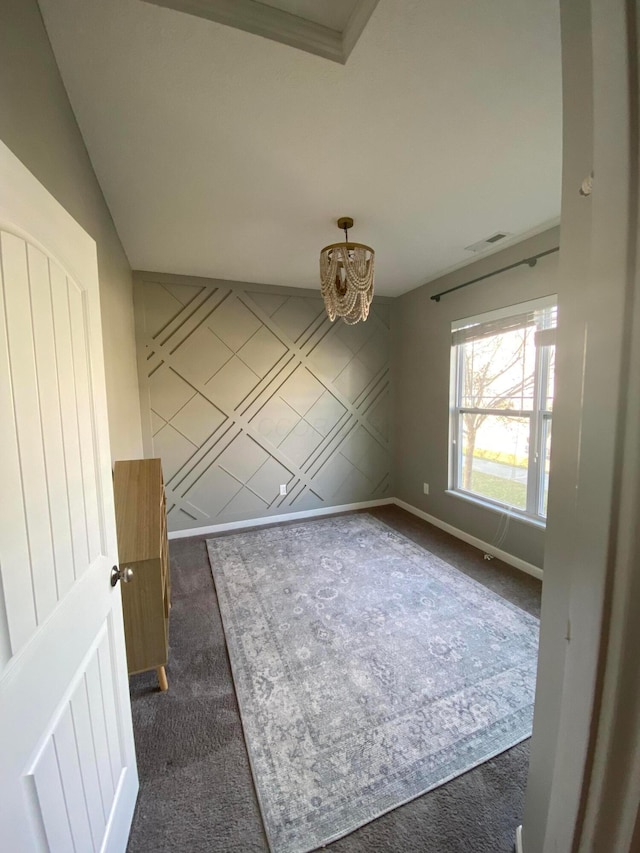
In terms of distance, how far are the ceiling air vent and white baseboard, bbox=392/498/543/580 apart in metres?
2.50

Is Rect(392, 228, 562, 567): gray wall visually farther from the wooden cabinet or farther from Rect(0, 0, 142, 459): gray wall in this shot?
Rect(0, 0, 142, 459): gray wall

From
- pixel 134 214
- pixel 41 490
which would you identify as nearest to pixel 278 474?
pixel 134 214

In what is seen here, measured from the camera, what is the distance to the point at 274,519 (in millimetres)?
3777

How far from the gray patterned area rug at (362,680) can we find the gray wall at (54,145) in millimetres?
1412

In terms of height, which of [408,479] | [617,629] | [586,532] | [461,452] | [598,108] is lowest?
[408,479]

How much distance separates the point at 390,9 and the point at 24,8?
102cm

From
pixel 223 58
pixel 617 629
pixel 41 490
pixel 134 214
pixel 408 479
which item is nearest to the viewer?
pixel 617 629

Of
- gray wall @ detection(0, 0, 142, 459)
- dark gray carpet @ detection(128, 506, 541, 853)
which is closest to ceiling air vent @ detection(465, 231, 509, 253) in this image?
gray wall @ detection(0, 0, 142, 459)

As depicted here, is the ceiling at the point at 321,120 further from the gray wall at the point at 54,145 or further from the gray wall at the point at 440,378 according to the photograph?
the gray wall at the point at 440,378

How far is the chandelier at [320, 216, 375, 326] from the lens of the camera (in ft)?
6.67

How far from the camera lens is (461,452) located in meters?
3.34

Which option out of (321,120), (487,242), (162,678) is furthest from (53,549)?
(487,242)

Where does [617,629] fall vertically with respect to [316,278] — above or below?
below

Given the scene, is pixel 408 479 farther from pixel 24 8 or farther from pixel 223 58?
pixel 24 8
